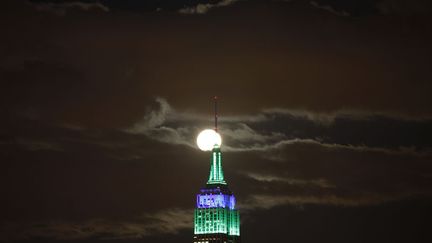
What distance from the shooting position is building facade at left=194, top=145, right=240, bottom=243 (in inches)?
5906

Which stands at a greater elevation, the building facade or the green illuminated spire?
the green illuminated spire

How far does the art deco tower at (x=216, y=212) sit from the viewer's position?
15000 centimetres

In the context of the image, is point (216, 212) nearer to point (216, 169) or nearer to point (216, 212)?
point (216, 212)

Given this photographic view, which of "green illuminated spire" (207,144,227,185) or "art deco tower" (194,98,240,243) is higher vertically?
"green illuminated spire" (207,144,227,185)

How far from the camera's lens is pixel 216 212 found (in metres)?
151

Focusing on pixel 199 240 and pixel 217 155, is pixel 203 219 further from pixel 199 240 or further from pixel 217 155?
pixel 217 155

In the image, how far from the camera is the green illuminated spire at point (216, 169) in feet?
497

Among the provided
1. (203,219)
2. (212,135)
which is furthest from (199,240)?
(212,135)

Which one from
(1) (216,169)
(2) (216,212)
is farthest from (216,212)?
(1) (216,169)

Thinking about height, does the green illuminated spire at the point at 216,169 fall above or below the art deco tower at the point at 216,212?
above

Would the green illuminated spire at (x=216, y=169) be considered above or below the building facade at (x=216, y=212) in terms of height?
above

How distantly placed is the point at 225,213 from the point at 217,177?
29.1 ft

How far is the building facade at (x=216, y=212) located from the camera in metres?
150

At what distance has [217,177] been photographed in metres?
152
